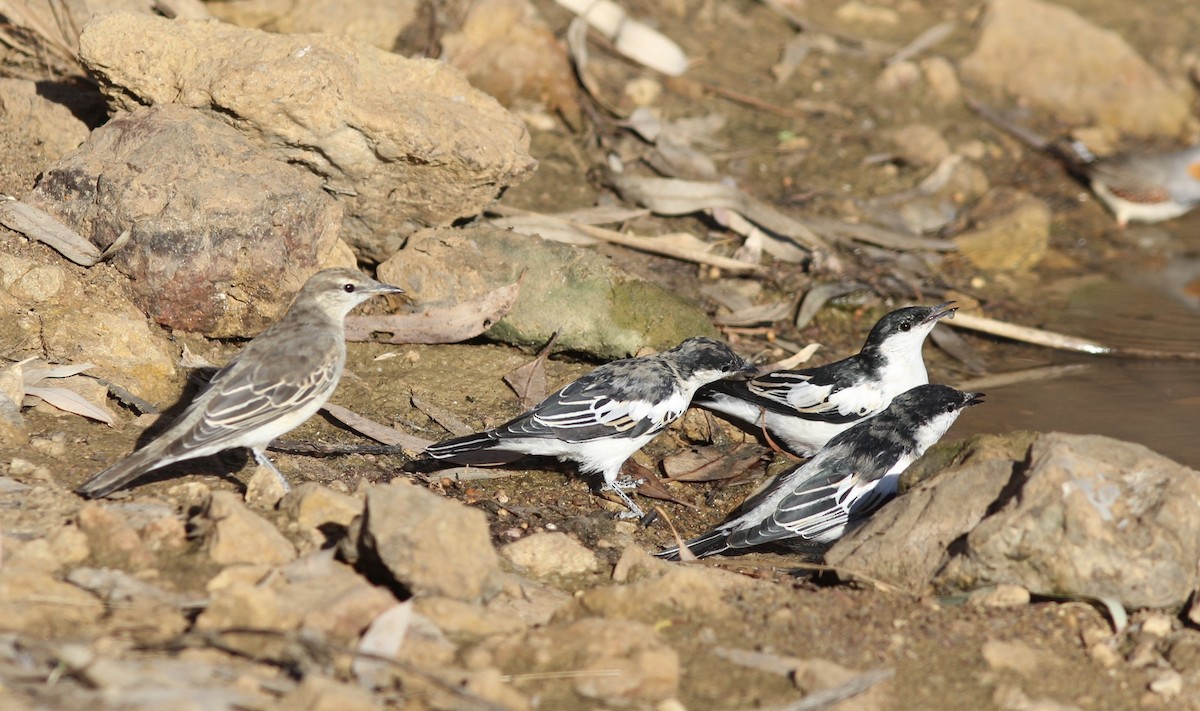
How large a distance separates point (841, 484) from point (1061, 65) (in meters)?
8.55

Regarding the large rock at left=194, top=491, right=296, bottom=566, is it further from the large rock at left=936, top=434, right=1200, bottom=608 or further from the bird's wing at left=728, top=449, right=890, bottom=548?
the large rock at left=936, top=434, right=1200, bottom=608

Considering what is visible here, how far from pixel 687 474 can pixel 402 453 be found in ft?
6.11

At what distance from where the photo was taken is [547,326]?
8.11 m

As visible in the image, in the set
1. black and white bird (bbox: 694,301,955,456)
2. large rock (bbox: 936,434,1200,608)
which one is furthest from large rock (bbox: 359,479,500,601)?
black and white bird (bbox: 694,301,955,456)

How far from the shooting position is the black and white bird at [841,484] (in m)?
6.57

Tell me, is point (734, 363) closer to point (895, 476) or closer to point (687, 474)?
point (687, 474)

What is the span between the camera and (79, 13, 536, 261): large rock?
24.5ft

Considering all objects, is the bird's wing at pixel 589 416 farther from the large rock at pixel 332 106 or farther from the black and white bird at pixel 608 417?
the large rock at pixel 332 106

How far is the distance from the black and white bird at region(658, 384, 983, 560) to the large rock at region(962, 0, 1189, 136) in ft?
23.7

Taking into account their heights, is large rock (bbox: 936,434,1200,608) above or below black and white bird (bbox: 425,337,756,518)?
above

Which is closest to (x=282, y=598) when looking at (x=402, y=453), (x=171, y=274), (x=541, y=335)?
(x=402, y=453)

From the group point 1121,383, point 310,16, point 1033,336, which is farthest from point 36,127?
point 1121,383

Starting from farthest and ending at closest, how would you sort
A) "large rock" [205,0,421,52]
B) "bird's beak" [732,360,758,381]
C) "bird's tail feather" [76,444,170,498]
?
"large rock" [205,0,421,52]
"bird's beak" [732,360,758,381]
"bird's tail feather" [76,444,170,498]

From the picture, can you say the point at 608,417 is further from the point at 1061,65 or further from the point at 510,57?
the point at 1061,65
